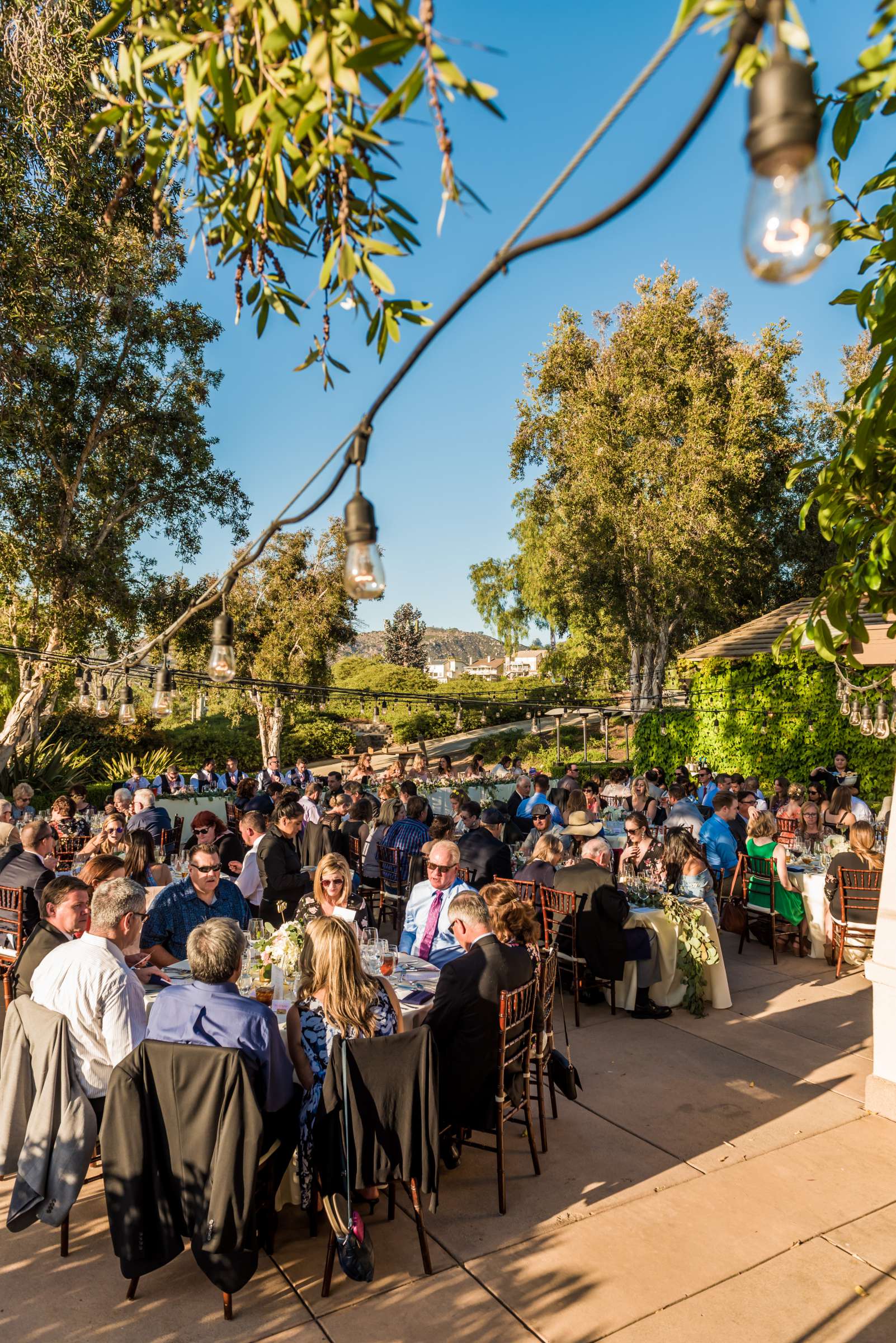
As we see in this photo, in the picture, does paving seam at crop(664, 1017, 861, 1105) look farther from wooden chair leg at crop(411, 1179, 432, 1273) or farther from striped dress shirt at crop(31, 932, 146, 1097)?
striped dress shirt at crop(31, 932, 146, 1097)

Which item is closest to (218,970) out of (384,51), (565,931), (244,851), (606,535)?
(384,51)

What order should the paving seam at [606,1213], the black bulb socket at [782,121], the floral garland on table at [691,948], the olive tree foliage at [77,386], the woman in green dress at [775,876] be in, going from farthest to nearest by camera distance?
the olive tree foliage at [77,386], the woman in green dress at [775,876], the floral garland on table at [691,948], the paving seam at [606,1213], the black bulb socket at [782,121]

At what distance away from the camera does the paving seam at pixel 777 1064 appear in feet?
17.2

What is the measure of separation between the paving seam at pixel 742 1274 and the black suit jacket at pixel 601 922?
97.4 inches

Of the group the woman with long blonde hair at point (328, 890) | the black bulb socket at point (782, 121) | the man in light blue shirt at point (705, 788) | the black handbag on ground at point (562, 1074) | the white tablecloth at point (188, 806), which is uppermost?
the black bulb socket at point (782, 121)

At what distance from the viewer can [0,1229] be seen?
3.95 m

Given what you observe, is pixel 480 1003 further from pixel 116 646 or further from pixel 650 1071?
pixel 116 646

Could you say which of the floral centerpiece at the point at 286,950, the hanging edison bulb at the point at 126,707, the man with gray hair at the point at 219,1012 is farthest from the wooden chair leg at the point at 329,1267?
the hanging edison bulb at the point at 126,707

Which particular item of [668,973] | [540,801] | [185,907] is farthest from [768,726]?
[185,907]

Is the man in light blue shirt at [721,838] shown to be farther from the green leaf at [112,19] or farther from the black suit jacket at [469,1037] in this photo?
the green leaf at [112,19]

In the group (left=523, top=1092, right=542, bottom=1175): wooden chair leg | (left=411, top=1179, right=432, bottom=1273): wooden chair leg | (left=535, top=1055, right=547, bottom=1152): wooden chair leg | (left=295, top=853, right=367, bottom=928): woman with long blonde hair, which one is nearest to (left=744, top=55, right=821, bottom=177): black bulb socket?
(left=411, top=1179, right=432, bottom=1273): wooden chair leg

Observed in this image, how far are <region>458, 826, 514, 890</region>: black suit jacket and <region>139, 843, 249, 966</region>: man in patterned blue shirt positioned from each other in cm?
289

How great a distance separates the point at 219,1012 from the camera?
11.3 ft

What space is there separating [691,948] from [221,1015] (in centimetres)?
412
